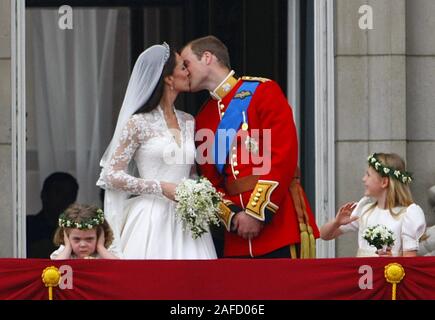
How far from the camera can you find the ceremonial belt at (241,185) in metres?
14.1

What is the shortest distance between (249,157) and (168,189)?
27.7 inches

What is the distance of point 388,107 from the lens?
1573 centimetres

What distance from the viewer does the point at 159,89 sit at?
14.2m

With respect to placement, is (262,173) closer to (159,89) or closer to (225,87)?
(225,87)

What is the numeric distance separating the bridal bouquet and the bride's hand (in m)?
0.12

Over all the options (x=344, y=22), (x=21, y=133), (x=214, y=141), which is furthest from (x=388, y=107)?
(x=21, y=133)

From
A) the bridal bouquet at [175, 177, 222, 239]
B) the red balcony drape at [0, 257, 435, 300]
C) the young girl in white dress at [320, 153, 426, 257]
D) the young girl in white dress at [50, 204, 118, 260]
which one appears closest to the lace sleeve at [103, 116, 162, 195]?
the bridal bouquet at [175, 177, 222, 239]

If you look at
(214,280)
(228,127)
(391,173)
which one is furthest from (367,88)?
(214,280)

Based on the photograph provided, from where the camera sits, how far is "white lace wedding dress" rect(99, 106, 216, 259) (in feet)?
45.8

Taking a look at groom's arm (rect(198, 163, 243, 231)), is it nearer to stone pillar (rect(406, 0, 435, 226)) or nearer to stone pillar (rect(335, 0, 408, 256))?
stone pillar (rect(335, 0, 408, 256))
